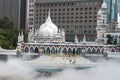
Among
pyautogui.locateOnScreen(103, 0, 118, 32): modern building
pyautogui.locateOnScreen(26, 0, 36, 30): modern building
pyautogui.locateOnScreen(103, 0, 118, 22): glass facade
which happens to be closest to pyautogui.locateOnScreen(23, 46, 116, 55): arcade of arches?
pyautogui.locateOnScreen(26, 0, 36, 30): modern building

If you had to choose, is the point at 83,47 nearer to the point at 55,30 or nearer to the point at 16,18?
the point at 55,30

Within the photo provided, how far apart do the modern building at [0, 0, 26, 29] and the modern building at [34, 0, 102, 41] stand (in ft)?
33.5

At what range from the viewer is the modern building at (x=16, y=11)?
99938 mm

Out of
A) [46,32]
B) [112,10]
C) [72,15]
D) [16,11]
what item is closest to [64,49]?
[46,32]

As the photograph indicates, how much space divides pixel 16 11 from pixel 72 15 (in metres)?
17.8

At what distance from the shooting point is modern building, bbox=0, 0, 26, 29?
328 ft

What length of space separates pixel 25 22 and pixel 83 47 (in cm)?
4798

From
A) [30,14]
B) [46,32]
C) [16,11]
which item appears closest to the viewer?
Result: [46,32]

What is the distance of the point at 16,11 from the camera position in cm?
10025

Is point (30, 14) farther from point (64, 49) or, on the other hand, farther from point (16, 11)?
point (64, 49)

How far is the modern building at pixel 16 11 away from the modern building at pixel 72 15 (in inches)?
402

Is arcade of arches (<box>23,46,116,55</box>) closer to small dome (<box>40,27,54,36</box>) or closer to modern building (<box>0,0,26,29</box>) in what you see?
small dome (<box>40,27,54,36</box>)

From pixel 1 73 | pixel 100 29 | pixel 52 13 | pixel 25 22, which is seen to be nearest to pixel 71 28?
pixel 52 13

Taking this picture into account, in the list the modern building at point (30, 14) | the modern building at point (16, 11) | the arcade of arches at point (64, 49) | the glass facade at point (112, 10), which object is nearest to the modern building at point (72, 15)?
the modern building at point (30, 14)
